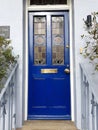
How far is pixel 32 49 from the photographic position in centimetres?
518

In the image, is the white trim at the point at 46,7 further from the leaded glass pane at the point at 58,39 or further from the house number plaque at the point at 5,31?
the house number plaque at the point at 5,31

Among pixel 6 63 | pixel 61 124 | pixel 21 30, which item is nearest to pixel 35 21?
pixel 21 30

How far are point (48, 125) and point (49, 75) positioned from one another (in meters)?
0.95

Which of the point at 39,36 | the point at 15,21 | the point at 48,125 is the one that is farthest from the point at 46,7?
the point at 48,125

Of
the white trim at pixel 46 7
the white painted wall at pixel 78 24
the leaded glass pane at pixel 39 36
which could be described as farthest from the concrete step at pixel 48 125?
the white trim at pixel 46 7

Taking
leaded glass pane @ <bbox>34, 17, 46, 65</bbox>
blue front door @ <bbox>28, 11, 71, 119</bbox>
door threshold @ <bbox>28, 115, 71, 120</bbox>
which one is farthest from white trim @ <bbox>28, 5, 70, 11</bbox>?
door threshold @ <bbox>28, 115, 71, 120</bbox>

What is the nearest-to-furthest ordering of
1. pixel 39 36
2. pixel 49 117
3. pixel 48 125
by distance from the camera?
1. pixel 48 125
2. pixel 49 117
3. pixel 39 36

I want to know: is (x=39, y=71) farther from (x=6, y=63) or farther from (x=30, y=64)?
(x=6, y=63)

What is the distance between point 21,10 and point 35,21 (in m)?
0.48

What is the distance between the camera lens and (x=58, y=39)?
5.24 meters

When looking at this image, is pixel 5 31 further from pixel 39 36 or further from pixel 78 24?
pixel 78 24

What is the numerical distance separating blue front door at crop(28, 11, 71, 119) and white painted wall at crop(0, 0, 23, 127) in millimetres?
370

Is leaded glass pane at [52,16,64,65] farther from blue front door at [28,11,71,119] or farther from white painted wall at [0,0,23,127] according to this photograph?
white painted wall at [0,0,23,127]

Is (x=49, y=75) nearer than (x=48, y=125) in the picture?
No
